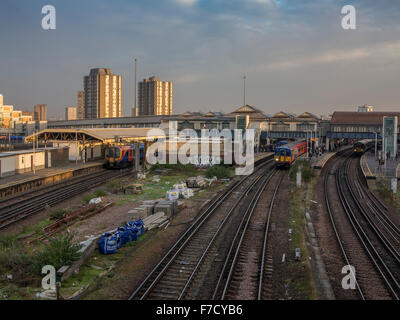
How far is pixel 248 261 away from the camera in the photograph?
13391 mm

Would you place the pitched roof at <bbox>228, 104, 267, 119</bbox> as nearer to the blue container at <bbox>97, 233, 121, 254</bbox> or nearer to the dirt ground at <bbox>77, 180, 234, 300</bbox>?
the dirt ground at <bbox>77, 180, 234, 300</bbox>

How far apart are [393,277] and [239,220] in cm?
823

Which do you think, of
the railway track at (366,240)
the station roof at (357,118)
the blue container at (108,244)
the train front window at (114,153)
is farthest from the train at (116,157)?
the station roof at (357,118)

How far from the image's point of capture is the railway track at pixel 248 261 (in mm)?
10764

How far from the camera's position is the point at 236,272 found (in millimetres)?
12297

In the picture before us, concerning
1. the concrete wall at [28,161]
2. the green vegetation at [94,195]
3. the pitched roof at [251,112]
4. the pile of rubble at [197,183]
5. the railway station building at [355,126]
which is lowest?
the green vegetation at [94,195]

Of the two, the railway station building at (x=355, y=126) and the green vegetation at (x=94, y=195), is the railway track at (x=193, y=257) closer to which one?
the green vegetation at (x=94, y=195)

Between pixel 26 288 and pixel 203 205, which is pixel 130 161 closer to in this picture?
pixel 203 205

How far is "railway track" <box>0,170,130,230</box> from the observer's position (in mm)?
20281

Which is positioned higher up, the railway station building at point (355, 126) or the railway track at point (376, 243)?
the railway station building at point (355, 126)

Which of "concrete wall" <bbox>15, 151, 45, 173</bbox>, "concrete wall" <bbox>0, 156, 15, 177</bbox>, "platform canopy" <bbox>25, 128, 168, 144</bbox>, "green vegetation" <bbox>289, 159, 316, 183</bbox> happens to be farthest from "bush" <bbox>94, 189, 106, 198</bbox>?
"green vegetation" <bbox>289, 159, 316, 183</bbox>

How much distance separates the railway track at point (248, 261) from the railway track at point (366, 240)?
10.2 ft

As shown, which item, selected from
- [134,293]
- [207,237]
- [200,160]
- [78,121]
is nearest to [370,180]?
[200,160]
